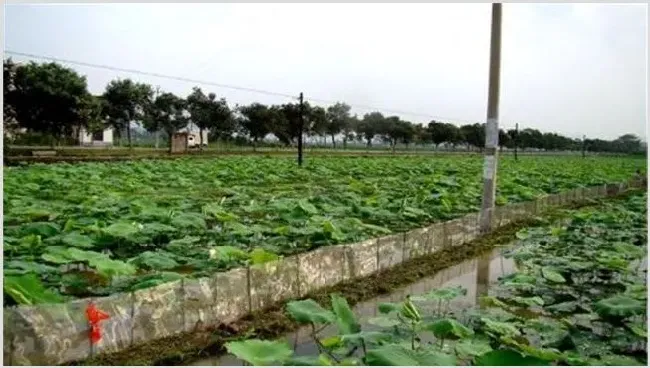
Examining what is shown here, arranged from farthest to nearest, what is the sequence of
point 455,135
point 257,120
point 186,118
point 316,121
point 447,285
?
point 455,135 → point 316,121 → point 257,120 → point 186,118 → point 447,285

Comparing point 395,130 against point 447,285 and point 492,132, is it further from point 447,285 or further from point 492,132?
point 447,285

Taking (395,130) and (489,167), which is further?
(395,130)

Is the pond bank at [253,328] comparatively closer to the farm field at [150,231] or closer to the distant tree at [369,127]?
the farm field at [150,231]

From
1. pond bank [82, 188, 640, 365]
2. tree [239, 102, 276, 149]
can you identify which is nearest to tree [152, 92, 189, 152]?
tree [239, 102, 276, 149]

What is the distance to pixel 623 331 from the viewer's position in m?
3.68

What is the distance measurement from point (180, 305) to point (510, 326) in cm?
195

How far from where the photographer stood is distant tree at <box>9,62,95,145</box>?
81.4 ft

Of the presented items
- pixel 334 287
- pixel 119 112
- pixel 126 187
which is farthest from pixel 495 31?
pixel 119 112

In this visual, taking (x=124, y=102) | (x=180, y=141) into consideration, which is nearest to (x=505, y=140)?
(x=180, y=141)

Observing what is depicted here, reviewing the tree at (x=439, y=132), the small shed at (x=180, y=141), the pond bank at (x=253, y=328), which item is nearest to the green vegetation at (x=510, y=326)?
the pond bank at (x=253, y=328)

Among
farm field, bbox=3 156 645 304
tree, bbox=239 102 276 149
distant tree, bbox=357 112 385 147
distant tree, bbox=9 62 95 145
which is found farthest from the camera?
distant tree, bbox=357 112 385 147

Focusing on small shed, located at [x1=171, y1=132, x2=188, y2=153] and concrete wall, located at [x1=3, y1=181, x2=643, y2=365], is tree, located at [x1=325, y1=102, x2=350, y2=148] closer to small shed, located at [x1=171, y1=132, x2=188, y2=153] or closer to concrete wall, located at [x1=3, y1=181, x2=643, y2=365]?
small shed, located at [x1=171, y1=132, x2=188, y2=153]

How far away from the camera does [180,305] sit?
358 centimetres

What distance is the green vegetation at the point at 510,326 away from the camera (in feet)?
8.91
